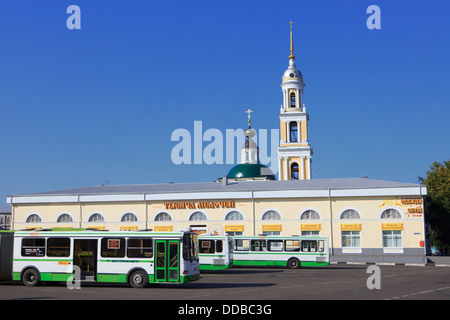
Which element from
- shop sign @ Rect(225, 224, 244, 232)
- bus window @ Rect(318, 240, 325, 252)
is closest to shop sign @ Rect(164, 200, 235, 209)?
shop sign @ Rect(225, 224, 244, 232)

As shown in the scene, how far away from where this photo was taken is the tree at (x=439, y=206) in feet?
194

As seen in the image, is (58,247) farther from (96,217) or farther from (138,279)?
(96,217)

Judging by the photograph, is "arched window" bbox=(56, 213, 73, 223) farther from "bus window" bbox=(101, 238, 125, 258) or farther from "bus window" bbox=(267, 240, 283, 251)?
"bus window" bbox=(101, 238, 125, 258)

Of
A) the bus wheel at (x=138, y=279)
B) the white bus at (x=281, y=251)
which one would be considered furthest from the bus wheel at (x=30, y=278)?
the white bus at (x=281, y=251)

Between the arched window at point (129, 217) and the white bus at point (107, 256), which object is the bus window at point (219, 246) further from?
the arched window at point (129, 217)

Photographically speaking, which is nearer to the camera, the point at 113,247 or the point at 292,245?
the point at 113,247

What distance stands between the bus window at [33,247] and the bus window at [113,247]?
304 centimetres

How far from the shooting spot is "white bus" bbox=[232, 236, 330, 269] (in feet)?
117

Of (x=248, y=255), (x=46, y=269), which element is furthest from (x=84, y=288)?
(x=248, y=255)

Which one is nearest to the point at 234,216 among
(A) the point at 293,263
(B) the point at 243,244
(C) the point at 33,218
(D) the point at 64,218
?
(B) the point at 243,244

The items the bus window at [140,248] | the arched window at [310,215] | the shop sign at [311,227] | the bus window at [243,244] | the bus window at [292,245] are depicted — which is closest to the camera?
the bus window at [140,248]

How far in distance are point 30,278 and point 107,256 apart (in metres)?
3.91

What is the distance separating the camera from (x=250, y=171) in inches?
3081
